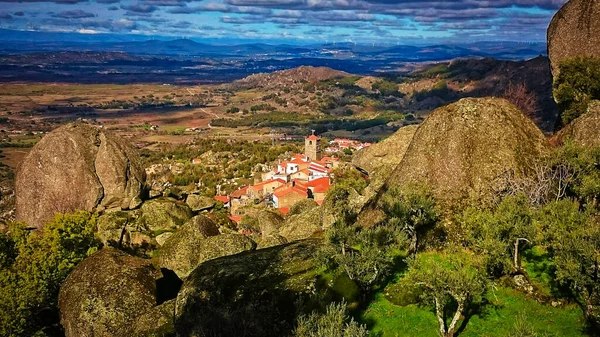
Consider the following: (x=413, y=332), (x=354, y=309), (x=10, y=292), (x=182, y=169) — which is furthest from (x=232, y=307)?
(x=182, y=169)

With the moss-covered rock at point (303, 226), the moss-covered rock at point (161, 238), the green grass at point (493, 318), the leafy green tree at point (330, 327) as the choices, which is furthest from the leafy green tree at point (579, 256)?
the moss-covered rock at point (161, 238)

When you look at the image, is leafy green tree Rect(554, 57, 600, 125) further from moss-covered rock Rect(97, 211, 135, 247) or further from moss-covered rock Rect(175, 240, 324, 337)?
moss-covered rock Rect(97, 211, 135, 247)

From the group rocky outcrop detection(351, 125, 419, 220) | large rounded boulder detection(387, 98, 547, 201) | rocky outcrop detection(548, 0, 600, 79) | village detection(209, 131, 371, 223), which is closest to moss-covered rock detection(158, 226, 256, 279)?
large rounded boulder detection(387, 98, 547, 201)

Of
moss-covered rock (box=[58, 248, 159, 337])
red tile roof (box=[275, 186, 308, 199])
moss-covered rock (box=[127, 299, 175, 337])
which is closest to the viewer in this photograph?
moss-covered rock (box=[127, 299, 175, 337])

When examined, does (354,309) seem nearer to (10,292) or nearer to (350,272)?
(350,272)

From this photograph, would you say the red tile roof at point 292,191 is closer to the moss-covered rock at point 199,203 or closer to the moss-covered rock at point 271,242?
the moss-covered rock at point 199,203
